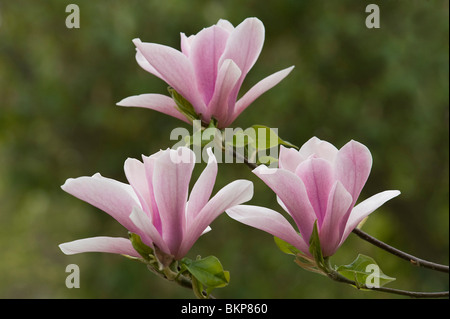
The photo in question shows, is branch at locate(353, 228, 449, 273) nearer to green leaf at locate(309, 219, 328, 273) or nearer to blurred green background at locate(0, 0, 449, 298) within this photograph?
green leaf at locate(309, 219, 328, 273)

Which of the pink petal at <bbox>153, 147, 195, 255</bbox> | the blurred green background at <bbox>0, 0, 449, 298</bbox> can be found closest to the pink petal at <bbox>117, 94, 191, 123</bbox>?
the pink petal at <bbox>153, 147, 195, 255</bbox>

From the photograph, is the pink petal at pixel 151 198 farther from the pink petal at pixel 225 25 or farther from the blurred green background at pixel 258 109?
the blurred green background at pixel 258 109

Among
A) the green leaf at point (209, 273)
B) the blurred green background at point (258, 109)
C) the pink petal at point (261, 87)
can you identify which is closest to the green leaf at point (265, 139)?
the pink petal at point (261, 87)

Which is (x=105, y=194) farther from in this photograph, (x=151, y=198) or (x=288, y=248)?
(x=288, y=248)

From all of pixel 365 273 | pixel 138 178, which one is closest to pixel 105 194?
pixel 138 178

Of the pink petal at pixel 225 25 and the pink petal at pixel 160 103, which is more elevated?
the pink petal at pixel 225 25
